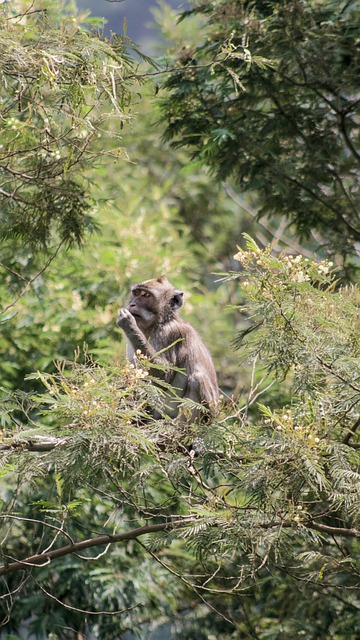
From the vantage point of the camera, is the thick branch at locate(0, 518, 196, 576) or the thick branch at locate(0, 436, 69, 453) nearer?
the thick branch at locate(0, 436, 69, 453)

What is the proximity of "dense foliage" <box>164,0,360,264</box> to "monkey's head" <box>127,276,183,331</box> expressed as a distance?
1.34m

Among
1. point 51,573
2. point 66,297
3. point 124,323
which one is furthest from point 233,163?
point 51,573

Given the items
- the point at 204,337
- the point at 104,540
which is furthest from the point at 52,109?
the point at 204,337

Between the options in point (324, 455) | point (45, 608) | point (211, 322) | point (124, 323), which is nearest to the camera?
point (324, 455)

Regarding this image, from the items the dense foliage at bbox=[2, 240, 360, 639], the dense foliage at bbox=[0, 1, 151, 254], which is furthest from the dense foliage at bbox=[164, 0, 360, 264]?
the dense foliage at bbox=[2, 240, 360, 639]

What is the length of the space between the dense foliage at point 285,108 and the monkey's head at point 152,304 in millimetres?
1339

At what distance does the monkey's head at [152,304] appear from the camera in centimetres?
687

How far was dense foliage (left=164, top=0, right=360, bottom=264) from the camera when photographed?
727 cm

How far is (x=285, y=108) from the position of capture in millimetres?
7812

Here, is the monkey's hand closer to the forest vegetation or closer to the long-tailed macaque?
the forest vegetation

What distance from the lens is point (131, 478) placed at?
4.67 m

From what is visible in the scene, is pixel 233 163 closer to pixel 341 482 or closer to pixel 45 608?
pixel 341 482

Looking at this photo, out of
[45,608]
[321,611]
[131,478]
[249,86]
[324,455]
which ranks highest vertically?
[249,86]

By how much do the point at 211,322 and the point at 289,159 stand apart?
6.30 m
